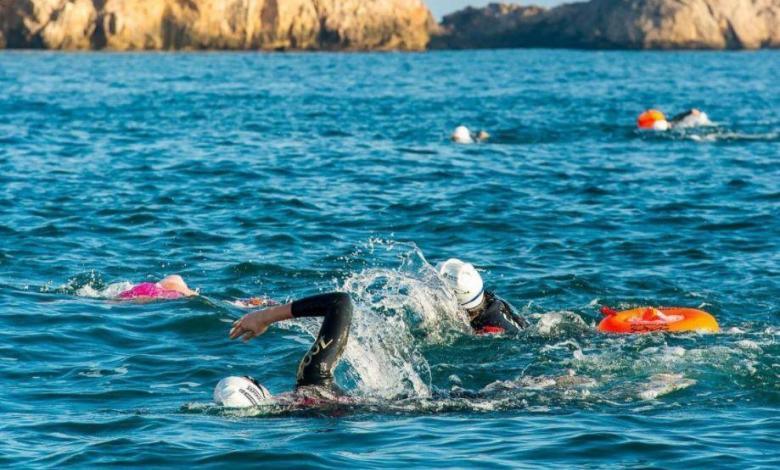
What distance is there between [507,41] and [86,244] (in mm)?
116756

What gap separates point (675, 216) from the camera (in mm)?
21500

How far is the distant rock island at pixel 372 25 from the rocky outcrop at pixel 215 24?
79mm

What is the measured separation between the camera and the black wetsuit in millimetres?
13664

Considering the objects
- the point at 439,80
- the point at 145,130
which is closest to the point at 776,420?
the point at 145,130

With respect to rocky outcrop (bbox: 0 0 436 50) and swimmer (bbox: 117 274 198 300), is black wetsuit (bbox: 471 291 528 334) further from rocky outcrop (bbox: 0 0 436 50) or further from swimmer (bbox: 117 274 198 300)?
rocky outcrop (bbox: 0 0 436 50)

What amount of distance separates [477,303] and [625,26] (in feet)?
368

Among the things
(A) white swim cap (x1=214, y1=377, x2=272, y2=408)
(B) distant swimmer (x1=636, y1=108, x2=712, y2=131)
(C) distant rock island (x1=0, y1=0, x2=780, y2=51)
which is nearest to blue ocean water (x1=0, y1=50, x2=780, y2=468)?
(A) white swim cap (x1=214, y1=377, x2=272, y2=408)

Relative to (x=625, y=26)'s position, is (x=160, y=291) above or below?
below

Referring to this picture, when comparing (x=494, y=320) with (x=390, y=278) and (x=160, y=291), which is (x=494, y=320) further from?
(x=160, y=291)

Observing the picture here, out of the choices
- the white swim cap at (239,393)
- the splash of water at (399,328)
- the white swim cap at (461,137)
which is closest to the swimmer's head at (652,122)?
the white swim cap at (461,137)

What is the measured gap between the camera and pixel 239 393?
33.7 feet

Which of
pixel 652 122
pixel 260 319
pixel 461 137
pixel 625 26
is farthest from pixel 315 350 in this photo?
pixel 625 26

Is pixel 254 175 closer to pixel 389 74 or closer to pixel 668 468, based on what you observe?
pixel 668 468

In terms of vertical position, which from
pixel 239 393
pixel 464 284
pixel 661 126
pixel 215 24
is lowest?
pixel 661 126
